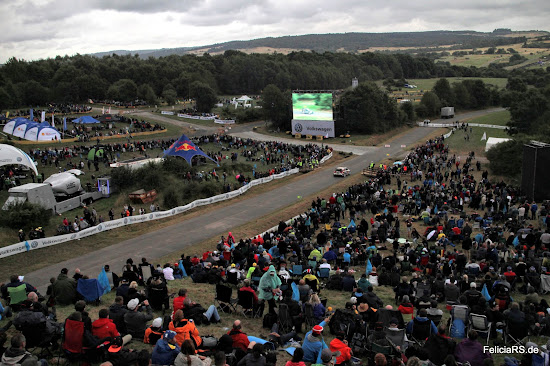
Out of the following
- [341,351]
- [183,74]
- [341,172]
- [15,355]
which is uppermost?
[183,74]

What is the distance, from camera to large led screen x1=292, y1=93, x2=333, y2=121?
61375 mm

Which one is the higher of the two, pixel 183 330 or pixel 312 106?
pixel 312 106

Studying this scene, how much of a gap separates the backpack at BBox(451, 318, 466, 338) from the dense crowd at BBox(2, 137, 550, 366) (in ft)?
0.08

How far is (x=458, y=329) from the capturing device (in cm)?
1112

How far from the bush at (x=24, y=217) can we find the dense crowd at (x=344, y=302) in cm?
1382

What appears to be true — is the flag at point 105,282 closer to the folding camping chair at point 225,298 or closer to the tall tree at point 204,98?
the folding camping chair at point 225,298

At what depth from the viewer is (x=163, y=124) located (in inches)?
2908

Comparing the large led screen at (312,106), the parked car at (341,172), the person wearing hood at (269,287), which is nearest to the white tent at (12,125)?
the large led screen at (312,106)

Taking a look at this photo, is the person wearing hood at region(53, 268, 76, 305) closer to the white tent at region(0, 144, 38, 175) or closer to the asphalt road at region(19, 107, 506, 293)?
the asphalt road at region(19, 107, 506, 293)

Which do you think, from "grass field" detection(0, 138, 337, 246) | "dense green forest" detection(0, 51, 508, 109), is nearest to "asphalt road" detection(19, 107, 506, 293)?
"grass field" detection(0, 138, 337, 246)

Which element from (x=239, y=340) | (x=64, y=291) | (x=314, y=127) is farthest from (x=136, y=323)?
(x=314, y=127)

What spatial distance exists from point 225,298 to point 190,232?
49.9 ft

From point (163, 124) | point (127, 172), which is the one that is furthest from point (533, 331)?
point (163, 124)

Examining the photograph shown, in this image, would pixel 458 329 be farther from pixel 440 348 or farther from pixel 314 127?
pixel 314 127
